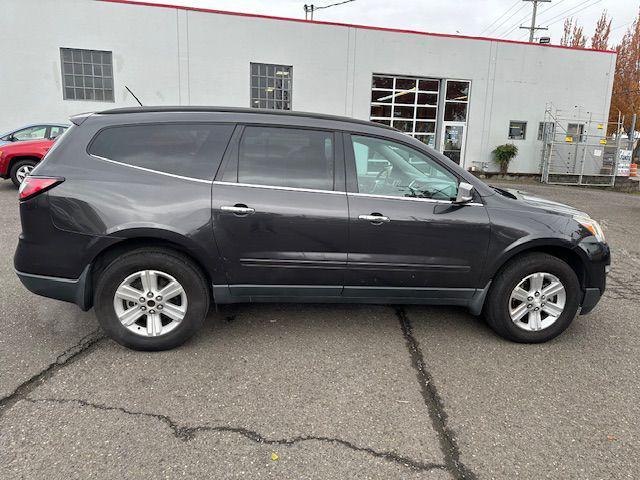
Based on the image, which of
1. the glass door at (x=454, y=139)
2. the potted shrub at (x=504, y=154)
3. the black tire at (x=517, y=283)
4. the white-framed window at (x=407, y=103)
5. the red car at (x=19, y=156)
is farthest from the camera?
the glass door at (x=454, y=139)

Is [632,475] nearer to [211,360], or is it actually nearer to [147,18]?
[211,360]

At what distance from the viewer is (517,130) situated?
64.1 ft

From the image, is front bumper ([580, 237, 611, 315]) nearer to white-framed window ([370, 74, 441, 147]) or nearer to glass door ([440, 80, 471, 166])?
white-framed window ([370, 74, 441, 147])

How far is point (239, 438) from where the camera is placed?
256cm

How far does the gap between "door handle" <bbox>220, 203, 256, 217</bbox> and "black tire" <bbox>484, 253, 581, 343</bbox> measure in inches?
80.9

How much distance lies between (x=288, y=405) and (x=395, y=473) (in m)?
0.81

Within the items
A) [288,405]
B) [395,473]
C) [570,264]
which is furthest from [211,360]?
[570,264]

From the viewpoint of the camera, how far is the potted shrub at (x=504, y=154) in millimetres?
19000

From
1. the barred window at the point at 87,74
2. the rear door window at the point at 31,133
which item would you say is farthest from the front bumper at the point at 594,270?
the barred window at the point at 87,74

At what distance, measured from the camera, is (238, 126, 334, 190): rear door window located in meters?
3.50

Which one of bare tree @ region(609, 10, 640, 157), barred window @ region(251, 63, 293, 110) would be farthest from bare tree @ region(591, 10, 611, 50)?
barred window @ region(251, 63, 293, 110)

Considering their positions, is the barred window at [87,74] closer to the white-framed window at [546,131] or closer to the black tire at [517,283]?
the black tire at [517,283]

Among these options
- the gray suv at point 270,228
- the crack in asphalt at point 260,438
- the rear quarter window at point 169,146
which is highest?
the rear quarter window at point 169,146

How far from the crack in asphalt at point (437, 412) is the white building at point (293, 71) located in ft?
49.7
